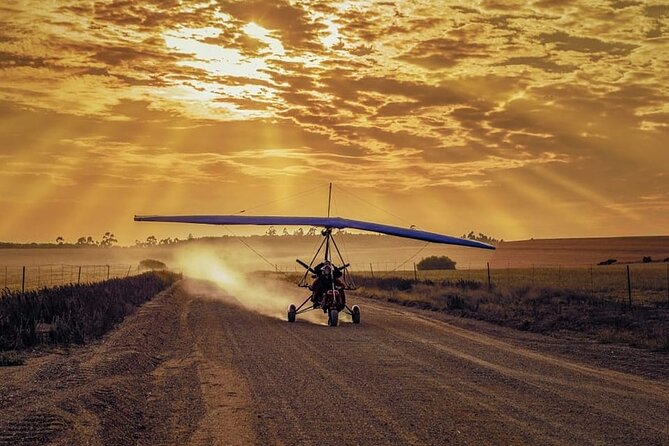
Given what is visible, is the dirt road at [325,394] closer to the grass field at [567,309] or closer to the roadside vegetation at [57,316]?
the roadside vegetation at [57,316]

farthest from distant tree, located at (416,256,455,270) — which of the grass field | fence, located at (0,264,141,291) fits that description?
the grass field

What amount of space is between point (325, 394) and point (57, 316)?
44.4ft

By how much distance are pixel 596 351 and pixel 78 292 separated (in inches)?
815

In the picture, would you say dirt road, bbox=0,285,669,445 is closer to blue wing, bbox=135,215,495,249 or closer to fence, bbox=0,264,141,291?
blue wing, bbox=135,215,495,249

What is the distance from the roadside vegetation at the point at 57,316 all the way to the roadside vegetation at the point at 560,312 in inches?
578

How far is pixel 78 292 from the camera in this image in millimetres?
29500

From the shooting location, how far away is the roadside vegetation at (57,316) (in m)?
19.9

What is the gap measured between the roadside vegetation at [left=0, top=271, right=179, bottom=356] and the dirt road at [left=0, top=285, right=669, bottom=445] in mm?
1523

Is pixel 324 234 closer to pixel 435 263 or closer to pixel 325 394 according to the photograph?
pixel 325 394

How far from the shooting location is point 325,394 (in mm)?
11656

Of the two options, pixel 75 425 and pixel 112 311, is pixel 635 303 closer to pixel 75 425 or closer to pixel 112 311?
pixel 112 311

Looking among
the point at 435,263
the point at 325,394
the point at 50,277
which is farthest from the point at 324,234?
the point at 435,263

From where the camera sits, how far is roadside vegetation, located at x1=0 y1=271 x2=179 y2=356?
1989 cm

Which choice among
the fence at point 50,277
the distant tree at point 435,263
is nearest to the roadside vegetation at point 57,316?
the fence at point 50,277
